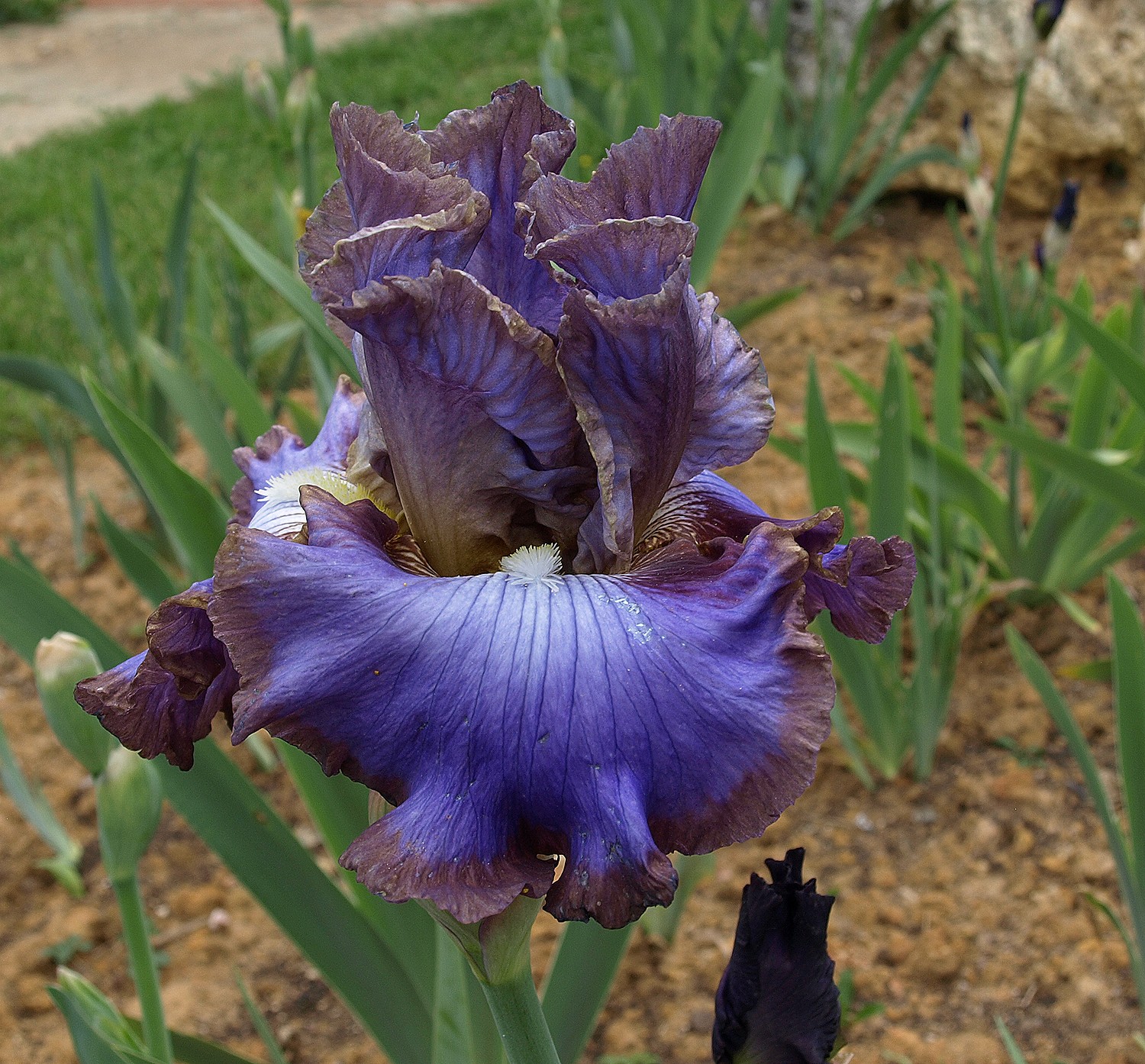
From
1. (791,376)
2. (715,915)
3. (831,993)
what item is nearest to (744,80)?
(791,376)

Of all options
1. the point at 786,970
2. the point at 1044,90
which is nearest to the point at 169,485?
the point at 786,970

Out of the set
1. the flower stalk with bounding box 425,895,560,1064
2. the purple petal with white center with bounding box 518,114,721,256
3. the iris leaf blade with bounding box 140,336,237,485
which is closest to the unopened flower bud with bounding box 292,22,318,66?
the iris leaf blade with bounding box 140,336,237,485

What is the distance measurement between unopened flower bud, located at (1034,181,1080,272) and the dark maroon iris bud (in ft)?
6.17

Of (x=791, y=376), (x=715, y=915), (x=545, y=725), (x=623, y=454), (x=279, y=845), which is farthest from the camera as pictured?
(x=791, y=376)

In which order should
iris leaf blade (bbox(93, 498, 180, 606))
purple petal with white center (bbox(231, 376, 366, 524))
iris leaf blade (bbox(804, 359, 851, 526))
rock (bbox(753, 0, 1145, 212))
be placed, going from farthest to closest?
1. rock (bbox(753, 0, 1145, 212))
2. iris leaf blade (bbox(804, 359, 851, 526))
3. iris leaf blade (bbox(93, 498, 180, 606))
4. purple petal with white center (bbox(231, 376, 366, 524))

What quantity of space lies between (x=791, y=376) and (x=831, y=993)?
7.49ft

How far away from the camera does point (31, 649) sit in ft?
3.34

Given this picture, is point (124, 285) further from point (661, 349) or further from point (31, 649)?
point (661, 349)

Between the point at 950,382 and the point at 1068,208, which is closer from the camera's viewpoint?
the point at 950,382

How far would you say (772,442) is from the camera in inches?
77.9

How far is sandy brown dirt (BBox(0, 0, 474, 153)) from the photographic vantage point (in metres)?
6.17

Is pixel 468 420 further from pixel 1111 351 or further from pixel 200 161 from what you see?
pixel 200 161

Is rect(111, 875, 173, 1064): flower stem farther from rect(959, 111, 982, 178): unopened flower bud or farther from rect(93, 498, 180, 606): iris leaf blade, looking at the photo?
rect(959, 111, 982, 178): unopened flower bud

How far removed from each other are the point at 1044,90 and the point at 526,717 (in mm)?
3466
